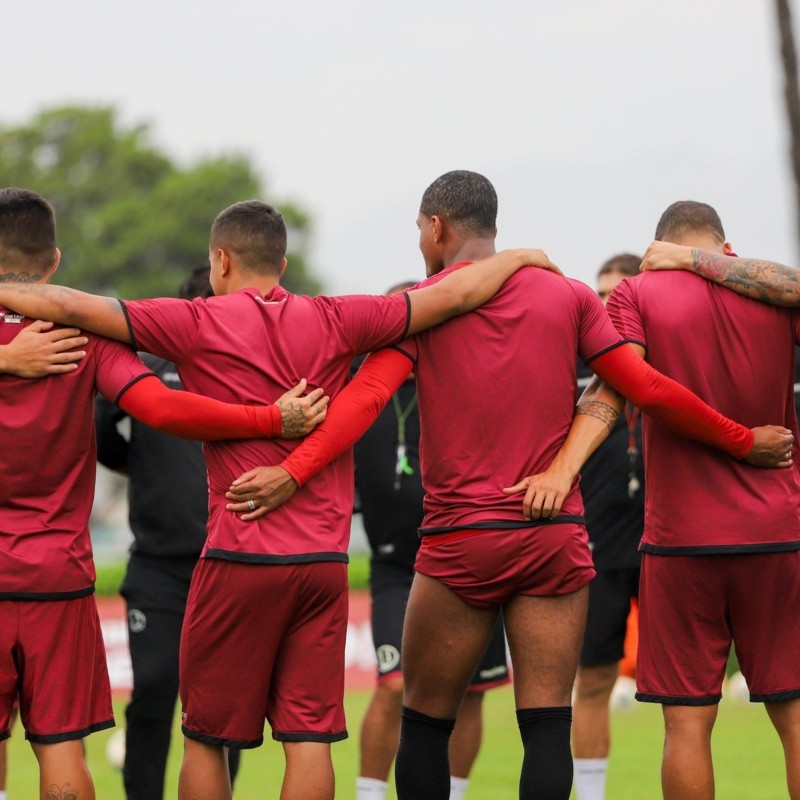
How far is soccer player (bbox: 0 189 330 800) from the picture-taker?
501 cm

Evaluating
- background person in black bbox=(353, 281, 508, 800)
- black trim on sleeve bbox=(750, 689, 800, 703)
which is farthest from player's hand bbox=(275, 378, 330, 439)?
background person in black bbox=(353, 281, 508, 800)

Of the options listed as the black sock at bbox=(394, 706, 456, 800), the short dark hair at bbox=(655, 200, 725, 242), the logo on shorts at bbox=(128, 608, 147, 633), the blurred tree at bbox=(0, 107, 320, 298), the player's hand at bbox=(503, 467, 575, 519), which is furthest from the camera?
the blurred tree at bbox=(0, 107, 320, 298)

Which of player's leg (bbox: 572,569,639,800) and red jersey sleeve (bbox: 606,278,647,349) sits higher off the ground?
red jersey sleeve (bbox: 606,278,647,349)

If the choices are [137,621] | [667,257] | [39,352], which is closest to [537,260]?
[667,257]

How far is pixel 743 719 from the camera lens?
11.7 meters

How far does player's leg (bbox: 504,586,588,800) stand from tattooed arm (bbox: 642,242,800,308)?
4.52ft

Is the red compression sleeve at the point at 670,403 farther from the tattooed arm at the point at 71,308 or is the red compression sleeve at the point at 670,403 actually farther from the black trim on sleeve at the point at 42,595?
the black trim on sleeve at the point at 42,595

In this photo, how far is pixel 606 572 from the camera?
7629 mm

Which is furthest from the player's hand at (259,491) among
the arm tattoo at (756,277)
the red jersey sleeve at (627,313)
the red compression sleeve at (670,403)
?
the arm tattoo at (756,277)

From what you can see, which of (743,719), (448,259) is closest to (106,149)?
(743,719)

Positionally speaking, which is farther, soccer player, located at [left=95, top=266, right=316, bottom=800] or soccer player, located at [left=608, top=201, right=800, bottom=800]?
soccer player, located at [left=95, top=266, right=316, bottom=800]

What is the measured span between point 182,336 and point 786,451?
7.92ft

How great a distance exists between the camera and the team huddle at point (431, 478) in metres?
5.05

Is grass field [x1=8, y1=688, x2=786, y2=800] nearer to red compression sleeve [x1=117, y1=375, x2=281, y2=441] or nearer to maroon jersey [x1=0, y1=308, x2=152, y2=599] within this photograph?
maroon jersey [x1=0, y1=308, x2=152, y2=599]
